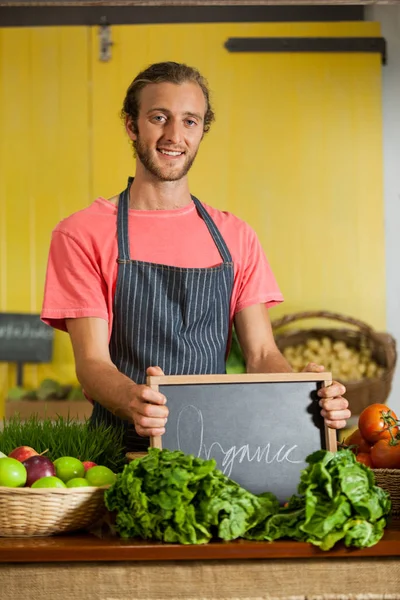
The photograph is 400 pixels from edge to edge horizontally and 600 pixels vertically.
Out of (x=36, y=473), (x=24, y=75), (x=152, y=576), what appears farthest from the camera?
(x=24, y=75)

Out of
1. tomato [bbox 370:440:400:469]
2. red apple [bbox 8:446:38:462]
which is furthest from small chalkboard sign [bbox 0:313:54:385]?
tomato [bbox 370:440:400:469]

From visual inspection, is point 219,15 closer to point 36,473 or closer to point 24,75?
point 24,75

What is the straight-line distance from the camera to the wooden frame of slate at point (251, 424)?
1.74m

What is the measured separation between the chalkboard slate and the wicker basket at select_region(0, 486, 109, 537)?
368cm

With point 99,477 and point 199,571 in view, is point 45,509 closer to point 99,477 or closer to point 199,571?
point 99,477

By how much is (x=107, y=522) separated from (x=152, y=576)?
215 millimetres

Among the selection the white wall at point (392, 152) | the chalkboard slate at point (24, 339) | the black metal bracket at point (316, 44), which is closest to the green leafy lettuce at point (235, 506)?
the chalkboard slate at point (24, 339)

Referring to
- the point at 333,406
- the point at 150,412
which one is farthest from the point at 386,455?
the point at 150,412

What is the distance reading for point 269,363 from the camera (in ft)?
7.52

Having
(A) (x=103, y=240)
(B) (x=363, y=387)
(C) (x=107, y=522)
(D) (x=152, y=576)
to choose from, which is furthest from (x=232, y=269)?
(B) (x=363, y=387)

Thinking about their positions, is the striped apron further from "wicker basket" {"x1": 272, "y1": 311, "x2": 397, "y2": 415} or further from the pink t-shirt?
"wicker basket" {"x1": 272, "y1": 311, "x2": 397, "y2": 415}

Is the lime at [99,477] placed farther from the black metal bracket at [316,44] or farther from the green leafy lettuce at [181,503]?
the black metal bracket at [316,44]

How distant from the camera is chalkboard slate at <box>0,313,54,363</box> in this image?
525 centimetres

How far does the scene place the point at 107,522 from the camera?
170 cm
